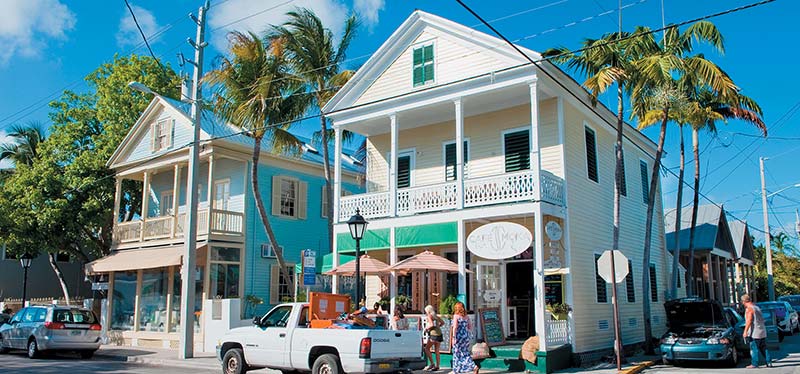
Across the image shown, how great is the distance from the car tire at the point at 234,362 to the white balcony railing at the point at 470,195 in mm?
6179

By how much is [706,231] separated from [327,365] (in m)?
22.6

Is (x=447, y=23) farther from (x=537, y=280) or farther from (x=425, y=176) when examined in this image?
(x=537, y=280)

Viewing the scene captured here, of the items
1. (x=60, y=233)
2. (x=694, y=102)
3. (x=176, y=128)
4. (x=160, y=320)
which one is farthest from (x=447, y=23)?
(x=60, y=233)

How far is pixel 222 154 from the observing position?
2383 cm

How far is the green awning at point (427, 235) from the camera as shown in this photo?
17.1 m

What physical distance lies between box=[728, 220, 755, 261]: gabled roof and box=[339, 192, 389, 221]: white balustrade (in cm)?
2366

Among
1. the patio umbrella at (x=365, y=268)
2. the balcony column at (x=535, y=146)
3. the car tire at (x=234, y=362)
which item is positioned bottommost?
the car tire at (x=234, y=362)

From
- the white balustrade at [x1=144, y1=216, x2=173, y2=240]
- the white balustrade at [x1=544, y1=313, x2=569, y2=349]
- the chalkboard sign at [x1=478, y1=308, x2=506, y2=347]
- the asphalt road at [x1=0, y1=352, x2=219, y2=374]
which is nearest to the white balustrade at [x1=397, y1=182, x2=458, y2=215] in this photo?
the chalkboard sign at [x1=478, y1=308, x2=506, y2=347]

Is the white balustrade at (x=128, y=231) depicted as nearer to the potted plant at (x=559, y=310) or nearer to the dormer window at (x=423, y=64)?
the dormer window at (x=423, y=64)

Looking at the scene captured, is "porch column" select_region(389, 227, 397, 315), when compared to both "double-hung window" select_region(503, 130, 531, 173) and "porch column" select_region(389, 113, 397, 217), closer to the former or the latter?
"porch column" select_region(389, 113, 397, 217)

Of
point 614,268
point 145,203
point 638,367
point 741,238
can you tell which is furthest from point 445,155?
point 741,238

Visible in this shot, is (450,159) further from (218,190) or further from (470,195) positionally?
(218,190)

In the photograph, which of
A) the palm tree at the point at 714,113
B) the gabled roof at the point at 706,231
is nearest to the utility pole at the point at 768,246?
the gabled roof at the point at 706,231

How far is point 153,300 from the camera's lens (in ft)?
83.0
